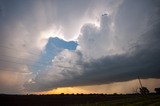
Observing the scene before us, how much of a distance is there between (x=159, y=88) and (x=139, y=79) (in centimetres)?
8681

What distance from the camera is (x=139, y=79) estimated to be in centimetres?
10825

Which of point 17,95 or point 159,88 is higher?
point 159,88

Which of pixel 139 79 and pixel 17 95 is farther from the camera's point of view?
pixel 139 79

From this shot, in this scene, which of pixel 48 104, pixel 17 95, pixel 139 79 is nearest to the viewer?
pixel 48 104

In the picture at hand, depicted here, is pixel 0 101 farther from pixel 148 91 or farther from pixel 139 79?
pixel 148 91

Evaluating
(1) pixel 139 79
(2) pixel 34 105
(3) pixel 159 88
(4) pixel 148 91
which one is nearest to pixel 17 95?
(2) pixel 34 105

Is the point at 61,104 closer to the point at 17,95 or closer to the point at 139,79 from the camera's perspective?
the point at 17,95

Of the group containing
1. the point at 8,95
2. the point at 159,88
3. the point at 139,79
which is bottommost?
the point at 8,95

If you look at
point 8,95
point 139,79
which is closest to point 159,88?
point 139,79

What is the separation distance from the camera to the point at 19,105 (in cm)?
6625

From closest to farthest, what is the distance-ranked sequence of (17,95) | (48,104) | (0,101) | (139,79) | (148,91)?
(0,101)
(48,104)
(17,95)
(139,79)
(148,91)

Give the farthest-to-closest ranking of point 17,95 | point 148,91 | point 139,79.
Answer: point 148,91 → point 139,79 → point 17,95

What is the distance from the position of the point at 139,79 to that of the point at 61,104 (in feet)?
165

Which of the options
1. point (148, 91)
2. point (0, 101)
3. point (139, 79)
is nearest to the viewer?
point (0, 101)
